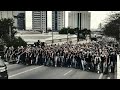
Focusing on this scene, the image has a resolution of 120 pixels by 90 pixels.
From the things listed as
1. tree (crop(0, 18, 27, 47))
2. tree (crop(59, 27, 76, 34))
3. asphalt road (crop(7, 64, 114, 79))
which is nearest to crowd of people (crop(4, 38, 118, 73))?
asphalt road (crop(7, 64, 114, 79))

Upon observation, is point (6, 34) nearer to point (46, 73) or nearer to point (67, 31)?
point (67, 31)

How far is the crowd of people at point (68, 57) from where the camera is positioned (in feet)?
55.6

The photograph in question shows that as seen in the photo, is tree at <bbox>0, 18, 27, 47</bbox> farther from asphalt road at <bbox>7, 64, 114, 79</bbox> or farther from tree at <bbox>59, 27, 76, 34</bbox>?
asphalt road at <bbox>7, 64, 114, 79</bbox>

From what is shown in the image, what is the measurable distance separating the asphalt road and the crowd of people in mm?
575

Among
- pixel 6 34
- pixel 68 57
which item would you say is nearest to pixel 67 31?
pixel 6 34

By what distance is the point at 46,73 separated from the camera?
16.2m

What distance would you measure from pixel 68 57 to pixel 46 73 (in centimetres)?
266

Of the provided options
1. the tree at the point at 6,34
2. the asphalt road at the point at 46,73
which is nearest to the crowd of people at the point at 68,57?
the asphalt road at the point at 46,73

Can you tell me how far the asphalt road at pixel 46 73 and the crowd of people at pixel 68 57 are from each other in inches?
22.6

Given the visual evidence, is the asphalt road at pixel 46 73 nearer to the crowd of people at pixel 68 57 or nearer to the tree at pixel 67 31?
the crowd of people at pixel 68 57

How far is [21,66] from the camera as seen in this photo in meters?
18.6
